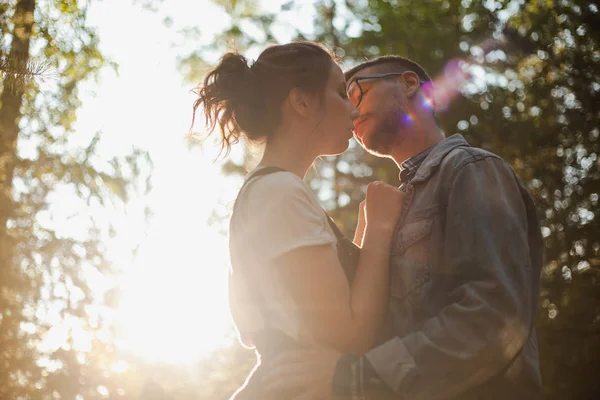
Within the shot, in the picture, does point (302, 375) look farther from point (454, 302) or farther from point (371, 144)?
point (371, 144)

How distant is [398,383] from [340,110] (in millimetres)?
1349

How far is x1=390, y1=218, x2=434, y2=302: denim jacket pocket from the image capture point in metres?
2.81

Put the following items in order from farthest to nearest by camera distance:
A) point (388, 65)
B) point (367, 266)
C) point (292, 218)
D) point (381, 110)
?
point (388, 65) → point (381, 110) → point (367, 266) → point (292, 218)

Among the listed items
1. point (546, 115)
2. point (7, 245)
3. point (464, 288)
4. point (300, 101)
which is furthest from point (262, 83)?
point (546, 115)

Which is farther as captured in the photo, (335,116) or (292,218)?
(335,116)

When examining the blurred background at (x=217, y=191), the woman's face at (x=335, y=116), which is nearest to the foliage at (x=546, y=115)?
the blurred background at (x=217, y=191)

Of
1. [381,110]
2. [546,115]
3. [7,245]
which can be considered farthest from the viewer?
[546,115]

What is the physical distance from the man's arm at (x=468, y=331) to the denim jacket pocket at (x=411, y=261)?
123 millimetres

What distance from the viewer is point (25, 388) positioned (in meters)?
9.21

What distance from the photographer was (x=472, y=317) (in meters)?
2.54

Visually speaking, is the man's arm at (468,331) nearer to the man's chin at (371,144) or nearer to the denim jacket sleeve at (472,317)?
the denim jacket sleeve at (472,317)

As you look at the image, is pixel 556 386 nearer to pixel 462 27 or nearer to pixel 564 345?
pixel 564 345

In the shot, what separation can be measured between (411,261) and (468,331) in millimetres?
419

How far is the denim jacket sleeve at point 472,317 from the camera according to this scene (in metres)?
2.54
